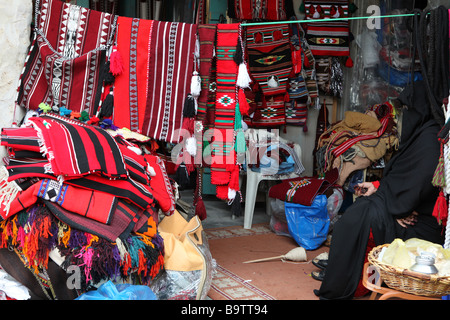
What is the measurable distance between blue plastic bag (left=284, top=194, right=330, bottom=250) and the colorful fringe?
7.28ft

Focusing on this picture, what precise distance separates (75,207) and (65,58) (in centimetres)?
127

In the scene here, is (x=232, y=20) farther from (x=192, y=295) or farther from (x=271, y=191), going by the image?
(x=192, y=295)

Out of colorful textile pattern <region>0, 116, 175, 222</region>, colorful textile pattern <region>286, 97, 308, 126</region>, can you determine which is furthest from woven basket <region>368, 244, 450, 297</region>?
colorful textile pattern <region>286, 97, 308, 126</region>

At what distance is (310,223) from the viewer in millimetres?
5012

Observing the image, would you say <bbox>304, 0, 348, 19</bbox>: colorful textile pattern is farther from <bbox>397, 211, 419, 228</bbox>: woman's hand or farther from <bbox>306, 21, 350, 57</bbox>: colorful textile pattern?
<bbox>397, 211, 419, 228</bbox>: woman's hand

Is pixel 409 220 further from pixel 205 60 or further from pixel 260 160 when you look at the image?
pixel 260 160

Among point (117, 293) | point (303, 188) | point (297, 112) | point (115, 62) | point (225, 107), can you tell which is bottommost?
point (117, 293)

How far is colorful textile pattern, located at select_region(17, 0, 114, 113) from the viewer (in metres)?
3.77

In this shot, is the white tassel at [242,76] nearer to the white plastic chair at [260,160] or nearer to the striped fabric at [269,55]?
the white plastic chair at [260,160]

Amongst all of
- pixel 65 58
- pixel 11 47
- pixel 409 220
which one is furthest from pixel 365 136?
pixel 11 47

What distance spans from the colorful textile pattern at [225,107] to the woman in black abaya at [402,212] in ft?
3.07

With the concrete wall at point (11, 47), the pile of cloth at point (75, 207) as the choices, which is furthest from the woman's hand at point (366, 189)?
the concrete wall at point (11, 47)

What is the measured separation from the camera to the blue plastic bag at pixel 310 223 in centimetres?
497

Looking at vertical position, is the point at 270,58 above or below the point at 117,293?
above
